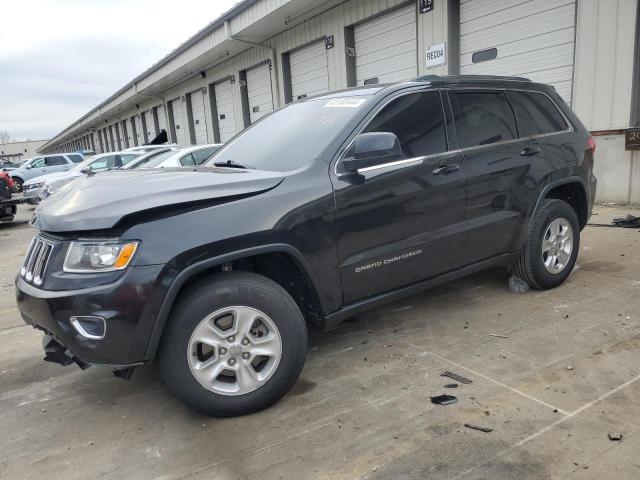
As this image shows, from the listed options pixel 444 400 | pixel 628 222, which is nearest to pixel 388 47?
pixel 628 222

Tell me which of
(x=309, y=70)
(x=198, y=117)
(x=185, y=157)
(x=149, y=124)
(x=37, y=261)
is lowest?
(x=37, y=261)

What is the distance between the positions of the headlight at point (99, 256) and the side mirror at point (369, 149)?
4.43 feet

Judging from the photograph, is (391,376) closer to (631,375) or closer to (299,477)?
(299,477)

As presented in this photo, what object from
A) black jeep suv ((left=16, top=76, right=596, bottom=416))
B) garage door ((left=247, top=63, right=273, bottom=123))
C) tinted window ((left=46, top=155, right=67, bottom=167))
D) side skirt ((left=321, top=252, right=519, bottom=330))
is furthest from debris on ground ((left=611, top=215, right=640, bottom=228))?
tinted window ((left=46, top=155, right=67, bottom=167))

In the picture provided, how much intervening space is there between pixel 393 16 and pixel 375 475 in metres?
11.3

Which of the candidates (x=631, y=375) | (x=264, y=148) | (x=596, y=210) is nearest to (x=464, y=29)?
(x=596, y=210)

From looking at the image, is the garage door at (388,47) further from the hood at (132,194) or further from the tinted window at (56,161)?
the tinted window at (56,161)

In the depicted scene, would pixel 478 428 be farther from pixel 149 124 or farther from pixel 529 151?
pixel 149 124

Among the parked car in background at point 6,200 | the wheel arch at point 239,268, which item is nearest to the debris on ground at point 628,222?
the wheel arch at point 239,268

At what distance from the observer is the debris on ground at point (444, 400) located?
281 cm

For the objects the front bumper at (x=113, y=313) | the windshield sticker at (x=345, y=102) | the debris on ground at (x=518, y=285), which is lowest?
the debris on ground at (x=518, y=285)

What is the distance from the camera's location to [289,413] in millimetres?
2812

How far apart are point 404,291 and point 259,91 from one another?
15.7 m

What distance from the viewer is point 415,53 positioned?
36.7 feet
